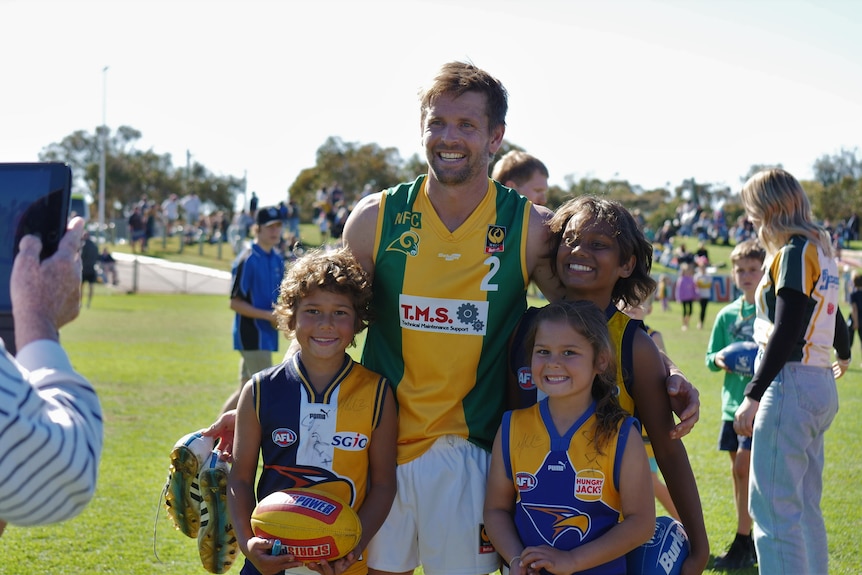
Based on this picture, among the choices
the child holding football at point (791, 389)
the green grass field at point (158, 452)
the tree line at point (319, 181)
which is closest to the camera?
the child holding football at point (791, 389)

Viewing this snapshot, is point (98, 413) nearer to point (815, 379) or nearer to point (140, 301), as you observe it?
point (815, 379)

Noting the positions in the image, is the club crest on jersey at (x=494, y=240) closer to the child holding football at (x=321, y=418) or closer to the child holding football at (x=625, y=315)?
the child holding football at (x=625, y=315)

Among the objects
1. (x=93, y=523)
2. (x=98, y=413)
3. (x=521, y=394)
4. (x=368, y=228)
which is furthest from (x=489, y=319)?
(x=93, y=523)

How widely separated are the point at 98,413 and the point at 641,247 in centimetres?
211

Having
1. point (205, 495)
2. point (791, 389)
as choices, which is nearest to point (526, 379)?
point (205, 495)

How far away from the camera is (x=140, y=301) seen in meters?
26.6

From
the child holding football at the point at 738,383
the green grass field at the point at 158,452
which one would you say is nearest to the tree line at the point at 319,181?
the green grass field at the point at 158,452

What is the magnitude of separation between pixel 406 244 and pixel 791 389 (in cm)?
204

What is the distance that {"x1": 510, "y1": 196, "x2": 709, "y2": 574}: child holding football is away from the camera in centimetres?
307

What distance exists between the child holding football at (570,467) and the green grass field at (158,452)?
1.68 metres

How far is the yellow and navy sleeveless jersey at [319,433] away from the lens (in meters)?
3.12

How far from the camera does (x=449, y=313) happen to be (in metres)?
3.19

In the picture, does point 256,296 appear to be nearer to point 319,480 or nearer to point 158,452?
point 158,452

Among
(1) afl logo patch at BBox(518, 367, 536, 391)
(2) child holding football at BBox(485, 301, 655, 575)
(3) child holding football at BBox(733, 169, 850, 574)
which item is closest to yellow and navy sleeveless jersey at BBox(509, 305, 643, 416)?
(1) afl logo patch at BBox(518, 367, 536, 391)
